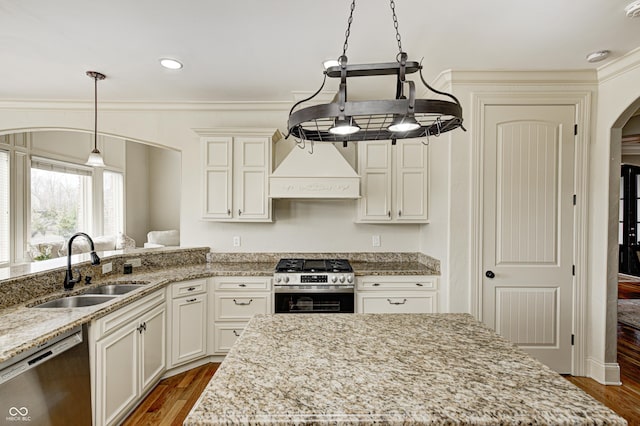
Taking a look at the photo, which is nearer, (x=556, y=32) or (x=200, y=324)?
(x=556, y=32)

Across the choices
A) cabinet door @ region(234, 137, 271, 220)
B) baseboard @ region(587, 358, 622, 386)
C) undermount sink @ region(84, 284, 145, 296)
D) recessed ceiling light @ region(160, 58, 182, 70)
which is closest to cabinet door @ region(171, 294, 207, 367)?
undermount sink @ region(84, 284, 145, 296)

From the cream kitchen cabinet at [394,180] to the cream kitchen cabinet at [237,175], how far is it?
100 centimetres

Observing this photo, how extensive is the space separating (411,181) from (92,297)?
2.86 meters

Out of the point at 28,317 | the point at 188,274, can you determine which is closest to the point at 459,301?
the point at 188,274

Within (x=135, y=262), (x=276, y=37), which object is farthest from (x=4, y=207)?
(x=276, y=37)

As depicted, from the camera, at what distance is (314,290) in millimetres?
2887

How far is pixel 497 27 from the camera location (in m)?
2.03

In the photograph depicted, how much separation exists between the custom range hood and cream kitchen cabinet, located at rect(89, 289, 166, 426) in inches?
56.5

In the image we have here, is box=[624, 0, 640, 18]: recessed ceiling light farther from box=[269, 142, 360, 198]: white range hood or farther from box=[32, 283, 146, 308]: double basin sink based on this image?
box=[32, 283, 146, 308]: double basin sink

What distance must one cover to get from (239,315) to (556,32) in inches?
129

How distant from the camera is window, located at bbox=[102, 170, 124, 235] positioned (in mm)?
6211

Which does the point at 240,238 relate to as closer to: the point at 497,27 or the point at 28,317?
the point at 28,317

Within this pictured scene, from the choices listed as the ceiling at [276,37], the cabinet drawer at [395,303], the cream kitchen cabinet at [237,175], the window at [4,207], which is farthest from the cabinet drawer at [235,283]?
the window at [4,207]

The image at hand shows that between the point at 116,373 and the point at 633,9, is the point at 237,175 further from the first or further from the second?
the point at 633,9
